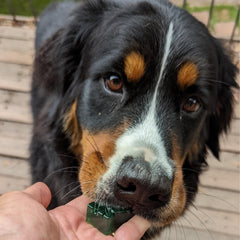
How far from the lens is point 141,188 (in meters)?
1.31

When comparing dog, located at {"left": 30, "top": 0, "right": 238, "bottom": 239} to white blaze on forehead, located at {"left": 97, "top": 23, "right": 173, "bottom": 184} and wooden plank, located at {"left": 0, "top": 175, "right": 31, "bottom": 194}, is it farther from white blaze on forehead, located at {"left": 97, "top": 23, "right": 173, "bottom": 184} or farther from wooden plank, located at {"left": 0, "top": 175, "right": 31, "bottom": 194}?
wooden plank, located at {"left": 0, "top": 175, "right": 31, "bottom": 194}

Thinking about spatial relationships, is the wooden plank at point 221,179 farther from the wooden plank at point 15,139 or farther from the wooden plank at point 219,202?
the wooden plank at point 15,139

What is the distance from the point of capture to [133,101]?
1.66 meters

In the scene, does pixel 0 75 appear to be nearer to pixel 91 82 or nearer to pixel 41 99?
pixel 41 99

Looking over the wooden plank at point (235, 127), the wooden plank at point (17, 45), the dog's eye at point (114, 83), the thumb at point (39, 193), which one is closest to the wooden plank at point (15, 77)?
the wooden plank at point (17, 45)

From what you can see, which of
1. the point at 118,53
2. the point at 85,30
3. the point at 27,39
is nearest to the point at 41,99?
the point at 85,30

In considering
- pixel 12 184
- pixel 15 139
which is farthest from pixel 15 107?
pixel 12 184

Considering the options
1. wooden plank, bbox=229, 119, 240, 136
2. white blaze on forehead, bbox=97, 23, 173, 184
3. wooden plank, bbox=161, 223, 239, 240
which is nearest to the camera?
white blaze on forehead, bbox=97, 23, 173, 184

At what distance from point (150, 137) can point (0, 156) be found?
194 cm

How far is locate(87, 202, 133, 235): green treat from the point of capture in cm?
151

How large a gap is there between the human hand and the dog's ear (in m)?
0.98

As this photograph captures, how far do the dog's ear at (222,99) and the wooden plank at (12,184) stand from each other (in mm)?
1602

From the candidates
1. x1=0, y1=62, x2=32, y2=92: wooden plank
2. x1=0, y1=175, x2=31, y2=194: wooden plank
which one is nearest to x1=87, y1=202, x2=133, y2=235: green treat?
x1=0, y1=175, x2=31, y2=194: wooden plank

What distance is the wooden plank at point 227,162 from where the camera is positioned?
2.97 metres
